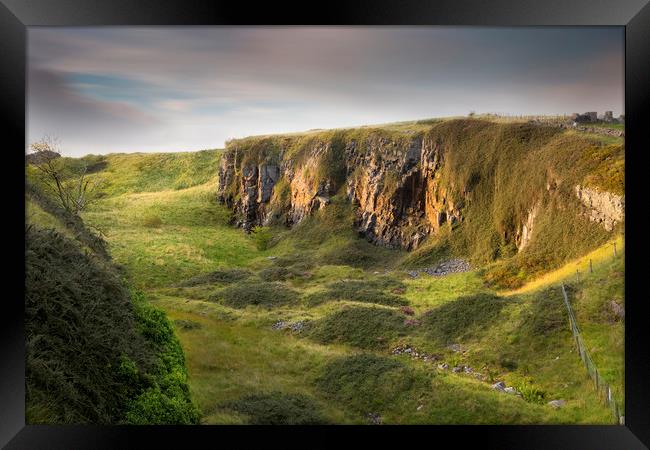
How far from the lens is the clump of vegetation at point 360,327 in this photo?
9.91m

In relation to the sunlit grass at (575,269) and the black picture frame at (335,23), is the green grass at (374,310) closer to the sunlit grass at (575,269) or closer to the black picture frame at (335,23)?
the sunlit grass at (575,269)

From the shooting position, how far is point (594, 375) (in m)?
7.20

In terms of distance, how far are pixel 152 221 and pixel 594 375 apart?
52.4ft

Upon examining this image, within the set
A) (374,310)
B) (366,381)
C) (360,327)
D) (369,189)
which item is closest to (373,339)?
(360,327)

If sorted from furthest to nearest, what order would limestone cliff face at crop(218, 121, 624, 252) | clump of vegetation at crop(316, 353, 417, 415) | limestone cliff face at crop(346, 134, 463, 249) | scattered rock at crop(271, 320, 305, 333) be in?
limestone cliff face at crop(346, 134, 463, 249) < limestone cliff face at crop(218, 121, 624, 252) < scattered rock at crop(271, 320, 305, 333) < clump of vegetation at crop(316, 353, 417, 415)

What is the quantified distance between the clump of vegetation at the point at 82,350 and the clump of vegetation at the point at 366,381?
270 centimetres

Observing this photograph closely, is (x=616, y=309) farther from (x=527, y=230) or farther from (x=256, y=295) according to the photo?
(x=256, y=295)

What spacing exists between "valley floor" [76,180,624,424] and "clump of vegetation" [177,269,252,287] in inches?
2.1

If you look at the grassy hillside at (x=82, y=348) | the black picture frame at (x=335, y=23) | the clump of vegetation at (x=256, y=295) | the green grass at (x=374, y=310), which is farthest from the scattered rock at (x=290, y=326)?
the black picture frame at (x=335, y=23)

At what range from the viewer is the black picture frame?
5902 millimetres

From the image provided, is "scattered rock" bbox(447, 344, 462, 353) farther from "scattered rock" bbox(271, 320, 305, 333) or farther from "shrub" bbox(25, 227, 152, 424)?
"shrub" bbox(25, 227, 152, 424)

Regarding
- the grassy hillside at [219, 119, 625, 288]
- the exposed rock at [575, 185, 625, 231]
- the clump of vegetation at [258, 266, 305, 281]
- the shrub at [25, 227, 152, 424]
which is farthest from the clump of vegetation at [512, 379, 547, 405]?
the clump of vegetation at [258, 266, 305, 281]

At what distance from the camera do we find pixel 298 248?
1667 cm
